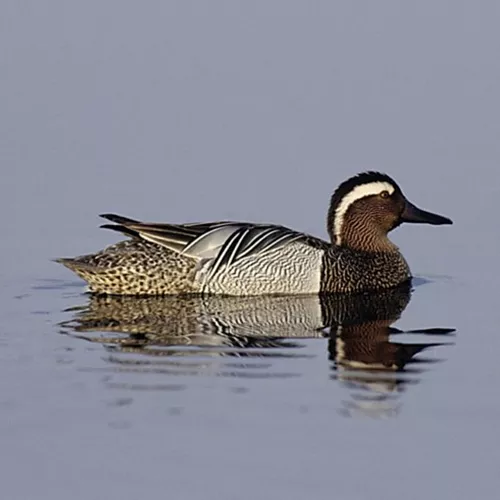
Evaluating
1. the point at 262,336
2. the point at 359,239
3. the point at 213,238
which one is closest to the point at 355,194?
the point at 359,239

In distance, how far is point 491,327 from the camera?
11023 millimetres

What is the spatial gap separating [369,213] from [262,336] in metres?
2.82

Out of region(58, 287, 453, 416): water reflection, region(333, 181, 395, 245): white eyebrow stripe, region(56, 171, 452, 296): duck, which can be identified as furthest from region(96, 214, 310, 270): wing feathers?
region(333, 181, 395, 245): white eyebrow stripe

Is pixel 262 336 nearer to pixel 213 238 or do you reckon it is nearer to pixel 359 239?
pixel 213 238

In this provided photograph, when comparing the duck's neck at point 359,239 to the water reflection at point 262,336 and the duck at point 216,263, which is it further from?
the water reflection at point 262,336

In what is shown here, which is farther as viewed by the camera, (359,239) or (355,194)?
(359,239)

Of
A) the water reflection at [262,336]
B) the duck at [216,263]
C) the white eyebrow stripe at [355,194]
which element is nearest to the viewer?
the water reflection at [262,336]

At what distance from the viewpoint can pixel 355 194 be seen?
522 inches

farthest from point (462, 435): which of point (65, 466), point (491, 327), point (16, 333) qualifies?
point (16, 333)

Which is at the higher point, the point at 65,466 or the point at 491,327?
the point at 491,327

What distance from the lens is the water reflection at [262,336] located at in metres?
9.64

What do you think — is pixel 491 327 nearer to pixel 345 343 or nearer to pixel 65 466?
pixel 345 343

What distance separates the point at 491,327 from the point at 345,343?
103 centimetres

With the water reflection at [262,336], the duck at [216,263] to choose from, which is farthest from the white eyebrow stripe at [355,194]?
the water reflection at [262,336]
